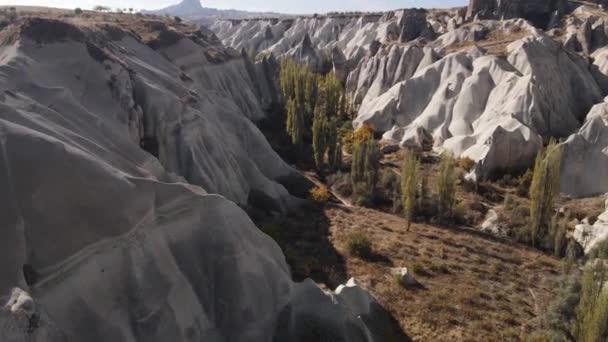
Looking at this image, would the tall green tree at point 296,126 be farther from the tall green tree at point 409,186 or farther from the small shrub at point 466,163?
the tall green tree at point 409,186

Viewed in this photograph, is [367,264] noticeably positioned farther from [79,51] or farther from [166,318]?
[79,51]

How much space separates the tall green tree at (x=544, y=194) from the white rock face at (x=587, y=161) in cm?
932

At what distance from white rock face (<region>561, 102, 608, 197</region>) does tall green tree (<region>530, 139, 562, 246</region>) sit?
30.6 feet

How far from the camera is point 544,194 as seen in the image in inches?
1130

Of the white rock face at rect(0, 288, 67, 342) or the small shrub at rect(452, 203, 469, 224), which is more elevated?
the white rock face at rect(0, 288, 67, 342)

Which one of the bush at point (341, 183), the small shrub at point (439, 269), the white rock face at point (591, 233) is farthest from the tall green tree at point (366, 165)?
the white rock face at point (591, 233)

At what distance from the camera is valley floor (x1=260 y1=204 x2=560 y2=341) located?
2000 cm

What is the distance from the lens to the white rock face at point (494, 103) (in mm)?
42125

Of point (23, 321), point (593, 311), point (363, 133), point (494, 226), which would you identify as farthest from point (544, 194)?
point (23, 321)

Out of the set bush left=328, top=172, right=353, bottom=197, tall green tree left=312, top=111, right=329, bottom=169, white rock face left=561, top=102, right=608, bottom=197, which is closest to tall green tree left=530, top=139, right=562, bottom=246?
white rock face left=561, top=102, right=608, bottom=197

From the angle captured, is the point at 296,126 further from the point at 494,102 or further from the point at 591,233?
the point at 591,233

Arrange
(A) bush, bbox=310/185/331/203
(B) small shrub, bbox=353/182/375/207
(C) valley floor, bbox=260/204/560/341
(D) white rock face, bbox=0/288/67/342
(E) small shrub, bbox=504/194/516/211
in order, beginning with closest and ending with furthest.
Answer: (D) white rock face, bbox=0/288/67/342
(C) valley floor, bbox=260/204/560/341
(A) bush, bbox=310/185/331/203
(E) small shrub, bbox=504/194/516/211
(B) small shrub, bbox=353/182/375/207

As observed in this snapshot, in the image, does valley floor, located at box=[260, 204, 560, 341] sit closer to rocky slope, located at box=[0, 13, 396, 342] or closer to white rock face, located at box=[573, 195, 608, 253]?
white rock face, located at box=[573, 195, 608, 253]

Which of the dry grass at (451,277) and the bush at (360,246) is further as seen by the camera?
the bush at (360,246)
